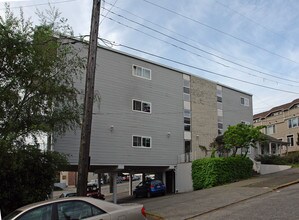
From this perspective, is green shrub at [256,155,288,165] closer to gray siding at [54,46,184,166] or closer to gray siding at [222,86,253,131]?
gray siding at [222,86,253,131]

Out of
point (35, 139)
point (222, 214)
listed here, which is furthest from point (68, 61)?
point (222, 214)

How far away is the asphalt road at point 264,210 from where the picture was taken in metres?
12.8

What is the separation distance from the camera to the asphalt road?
502 inches

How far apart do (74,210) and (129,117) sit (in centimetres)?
2251

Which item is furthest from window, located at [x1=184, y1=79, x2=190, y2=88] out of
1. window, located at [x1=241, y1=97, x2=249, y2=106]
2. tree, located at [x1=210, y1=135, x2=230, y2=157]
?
window, located at [x1=241, y1=97, x2=249, y2=106]

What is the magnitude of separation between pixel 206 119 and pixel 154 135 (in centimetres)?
741

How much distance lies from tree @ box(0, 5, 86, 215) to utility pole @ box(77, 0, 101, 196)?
278cm

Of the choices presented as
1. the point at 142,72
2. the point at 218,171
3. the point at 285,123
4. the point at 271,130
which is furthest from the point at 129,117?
the point at 271,130

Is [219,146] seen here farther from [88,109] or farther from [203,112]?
[88,109]

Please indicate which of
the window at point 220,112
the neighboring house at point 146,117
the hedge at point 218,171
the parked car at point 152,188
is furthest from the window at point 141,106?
the window at point 220,112

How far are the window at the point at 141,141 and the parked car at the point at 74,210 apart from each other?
2191 cm

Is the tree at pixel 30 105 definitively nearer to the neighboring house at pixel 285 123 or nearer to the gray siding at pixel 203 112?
the gray siding at pixel 203 112

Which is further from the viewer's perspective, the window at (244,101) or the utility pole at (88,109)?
the window at (244,101)

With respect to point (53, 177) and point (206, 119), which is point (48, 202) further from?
point (206, 119)
